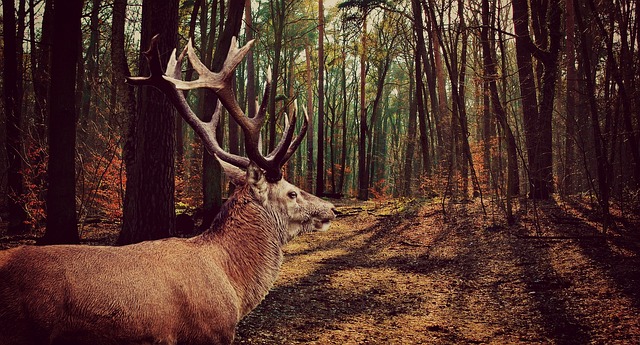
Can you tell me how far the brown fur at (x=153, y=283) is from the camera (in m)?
2.55

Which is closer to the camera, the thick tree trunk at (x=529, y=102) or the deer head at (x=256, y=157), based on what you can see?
the deer head at (x=256, y=157)

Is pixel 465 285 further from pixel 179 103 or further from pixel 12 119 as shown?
pixel 12 119

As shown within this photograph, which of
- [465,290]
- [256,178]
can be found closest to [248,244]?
[256,178]

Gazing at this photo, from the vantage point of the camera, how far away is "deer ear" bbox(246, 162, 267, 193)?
3.84 m

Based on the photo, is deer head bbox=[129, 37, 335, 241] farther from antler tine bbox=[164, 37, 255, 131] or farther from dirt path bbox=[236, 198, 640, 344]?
dirt path bbox=[236, 198, 640, 344]

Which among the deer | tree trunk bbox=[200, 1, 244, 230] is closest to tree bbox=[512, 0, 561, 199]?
tree trunk bbox=[200, 1, 244, 230]

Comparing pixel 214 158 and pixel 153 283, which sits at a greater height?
pixel 214 158

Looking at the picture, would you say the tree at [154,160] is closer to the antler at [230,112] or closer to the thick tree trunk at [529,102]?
the antler at [230,112]

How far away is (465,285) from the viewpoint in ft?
23.1

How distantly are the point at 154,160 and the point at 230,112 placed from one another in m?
2.66

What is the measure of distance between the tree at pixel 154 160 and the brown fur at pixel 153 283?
9.90ft

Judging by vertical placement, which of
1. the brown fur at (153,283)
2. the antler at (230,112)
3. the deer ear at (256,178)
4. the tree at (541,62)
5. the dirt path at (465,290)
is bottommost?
the dirt path at (465,290)

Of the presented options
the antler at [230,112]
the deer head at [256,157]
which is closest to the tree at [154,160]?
the antler at [230,112]

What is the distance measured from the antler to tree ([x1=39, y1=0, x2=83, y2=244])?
372 cm
